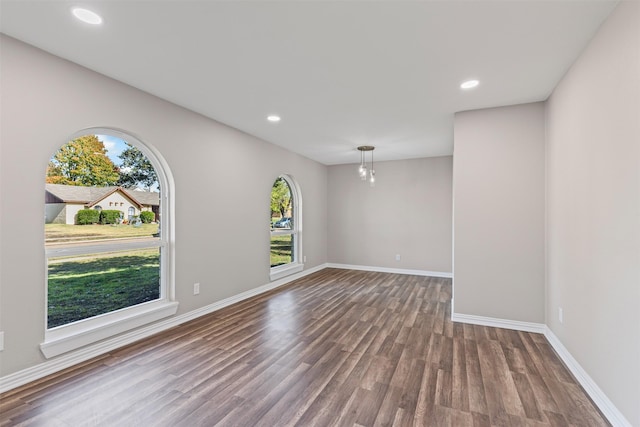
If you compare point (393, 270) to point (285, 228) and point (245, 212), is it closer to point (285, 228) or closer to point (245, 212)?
point (285, 228)

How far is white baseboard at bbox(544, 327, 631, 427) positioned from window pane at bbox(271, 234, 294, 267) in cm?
404

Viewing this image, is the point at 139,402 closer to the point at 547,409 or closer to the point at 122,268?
the point at 122,268

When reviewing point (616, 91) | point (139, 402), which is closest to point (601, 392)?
point (616, 91)

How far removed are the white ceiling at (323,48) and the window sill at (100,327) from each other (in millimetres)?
2268

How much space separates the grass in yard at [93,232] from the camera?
2406 mm

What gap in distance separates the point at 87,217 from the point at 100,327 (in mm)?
1014

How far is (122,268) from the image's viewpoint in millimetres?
2957

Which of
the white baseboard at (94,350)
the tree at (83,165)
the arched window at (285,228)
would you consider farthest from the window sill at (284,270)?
the tree at (83,165)

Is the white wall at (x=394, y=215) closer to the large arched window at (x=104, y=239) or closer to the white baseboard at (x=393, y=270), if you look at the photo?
the white baseboard at (x=393, y=270)

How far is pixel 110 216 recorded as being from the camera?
2.86 metres

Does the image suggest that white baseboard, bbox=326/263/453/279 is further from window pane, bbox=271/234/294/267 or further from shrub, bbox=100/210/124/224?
shrub, bbox=100/210/124/224

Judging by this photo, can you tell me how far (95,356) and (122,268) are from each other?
821 mm

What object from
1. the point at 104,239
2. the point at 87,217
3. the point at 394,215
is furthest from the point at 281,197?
the point at 87,217

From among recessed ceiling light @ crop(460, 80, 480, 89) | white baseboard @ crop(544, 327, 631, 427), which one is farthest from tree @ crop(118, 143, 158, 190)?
white baseboard @ crop(544, 327, 631, 427)
